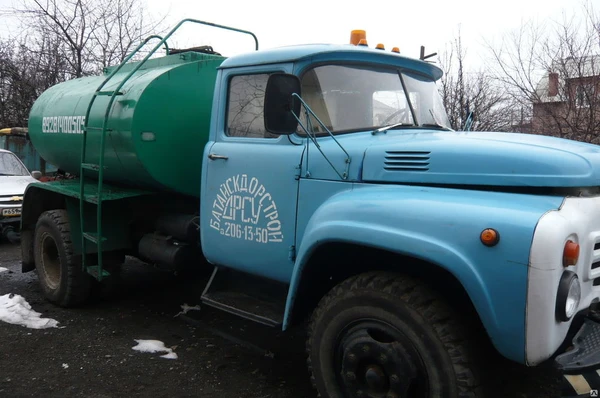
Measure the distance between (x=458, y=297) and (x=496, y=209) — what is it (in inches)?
21.9

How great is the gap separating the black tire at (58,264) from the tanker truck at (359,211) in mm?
313

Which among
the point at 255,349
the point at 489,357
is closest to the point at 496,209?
the point at 489,357

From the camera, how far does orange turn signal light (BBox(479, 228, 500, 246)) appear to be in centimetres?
228

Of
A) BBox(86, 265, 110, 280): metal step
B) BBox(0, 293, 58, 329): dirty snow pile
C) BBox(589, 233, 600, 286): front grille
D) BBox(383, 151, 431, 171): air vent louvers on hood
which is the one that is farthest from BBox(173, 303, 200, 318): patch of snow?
BBox(589, 233, 600, 286): front grille

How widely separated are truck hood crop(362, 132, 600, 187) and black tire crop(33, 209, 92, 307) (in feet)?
11.8

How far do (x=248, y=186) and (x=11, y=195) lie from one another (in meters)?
6.99

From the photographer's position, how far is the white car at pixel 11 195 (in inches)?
344

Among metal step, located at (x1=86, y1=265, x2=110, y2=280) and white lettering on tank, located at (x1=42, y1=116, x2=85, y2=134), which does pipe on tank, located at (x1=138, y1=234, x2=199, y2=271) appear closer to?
metal step, located at (x1=86, y1=265, x2=110, y2=280)

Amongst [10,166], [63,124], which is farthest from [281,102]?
[10,166]

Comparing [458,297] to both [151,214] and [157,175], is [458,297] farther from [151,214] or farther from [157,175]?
[151,214]

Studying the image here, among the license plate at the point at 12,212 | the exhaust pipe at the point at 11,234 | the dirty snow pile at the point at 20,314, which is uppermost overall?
the license plate at the point at 12,212

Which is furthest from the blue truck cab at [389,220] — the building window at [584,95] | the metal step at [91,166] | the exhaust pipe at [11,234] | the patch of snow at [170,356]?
the building window at [584,95]

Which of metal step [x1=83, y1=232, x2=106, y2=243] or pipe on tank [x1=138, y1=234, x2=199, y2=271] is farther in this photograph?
metal step [x1=83, y1=232, x2=106, y2=243]

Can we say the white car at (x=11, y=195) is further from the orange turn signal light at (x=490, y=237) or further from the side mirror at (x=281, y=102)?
the orange turn signal light at (x=490, y=237)
